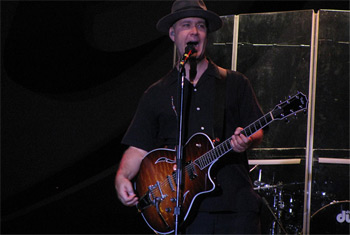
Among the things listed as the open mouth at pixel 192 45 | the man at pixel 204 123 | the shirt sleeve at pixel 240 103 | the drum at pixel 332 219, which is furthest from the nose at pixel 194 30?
the drum at pixel 332 219

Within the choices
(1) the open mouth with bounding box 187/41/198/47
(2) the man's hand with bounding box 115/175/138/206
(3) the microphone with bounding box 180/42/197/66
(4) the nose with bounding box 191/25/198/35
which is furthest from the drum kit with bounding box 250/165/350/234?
(3) the microphone with bounding box 180/42/197/66

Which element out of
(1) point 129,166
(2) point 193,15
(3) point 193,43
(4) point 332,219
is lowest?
(4) point 332,219

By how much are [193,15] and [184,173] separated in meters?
1.07

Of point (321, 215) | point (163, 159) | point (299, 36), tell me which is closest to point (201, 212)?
point (163, 159)

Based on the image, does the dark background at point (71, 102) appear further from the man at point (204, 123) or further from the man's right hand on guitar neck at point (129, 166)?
the man's right hand on guitar neck at point (129, 166)

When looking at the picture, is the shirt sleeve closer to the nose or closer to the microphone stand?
the nose

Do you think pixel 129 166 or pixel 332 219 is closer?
pixel 129 166

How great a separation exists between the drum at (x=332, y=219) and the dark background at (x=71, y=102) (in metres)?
1.78

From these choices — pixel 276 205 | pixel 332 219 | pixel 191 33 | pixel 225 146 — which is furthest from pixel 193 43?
pixel 332 219

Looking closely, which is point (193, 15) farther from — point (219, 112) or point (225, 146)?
point (225, 146)

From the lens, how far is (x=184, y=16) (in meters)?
3.48

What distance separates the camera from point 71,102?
5.58 m

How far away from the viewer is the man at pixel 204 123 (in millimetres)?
3057

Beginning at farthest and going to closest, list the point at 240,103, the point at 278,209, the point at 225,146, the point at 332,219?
the point at 278,209
the point at 332,219
the point at 240,103
the point at 225,146
